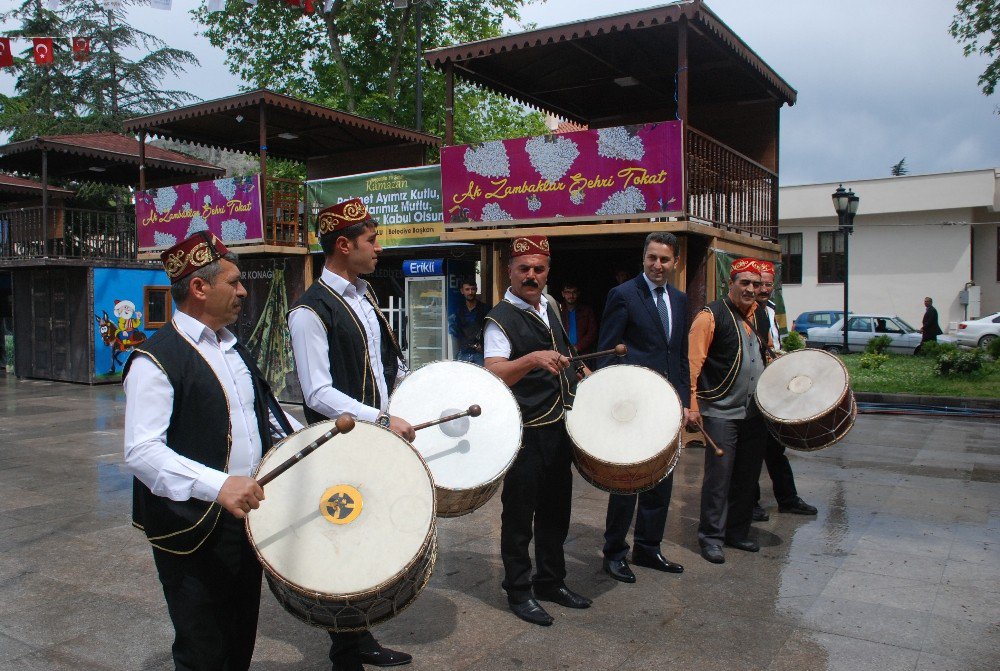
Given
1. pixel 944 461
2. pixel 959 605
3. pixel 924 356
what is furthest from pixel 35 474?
pixel 924 356

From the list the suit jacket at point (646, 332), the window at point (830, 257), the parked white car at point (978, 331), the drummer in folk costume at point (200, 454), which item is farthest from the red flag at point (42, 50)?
the window at point (830, 257)

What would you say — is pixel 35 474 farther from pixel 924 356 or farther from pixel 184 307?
pixel 924 356

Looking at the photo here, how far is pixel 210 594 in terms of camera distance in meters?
2.52

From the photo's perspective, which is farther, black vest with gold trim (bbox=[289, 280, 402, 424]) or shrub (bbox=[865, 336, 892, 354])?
shrub (bbox=[865, 336, 892, 354])

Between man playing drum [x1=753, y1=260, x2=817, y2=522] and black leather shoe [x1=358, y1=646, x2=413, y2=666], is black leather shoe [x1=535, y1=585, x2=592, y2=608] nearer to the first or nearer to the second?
black leather shoe [x1=358, y1=646, x2=413, y2=666]

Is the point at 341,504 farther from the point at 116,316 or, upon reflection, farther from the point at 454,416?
the point at 116,316

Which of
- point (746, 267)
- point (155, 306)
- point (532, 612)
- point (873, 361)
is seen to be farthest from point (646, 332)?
point (155, 306)

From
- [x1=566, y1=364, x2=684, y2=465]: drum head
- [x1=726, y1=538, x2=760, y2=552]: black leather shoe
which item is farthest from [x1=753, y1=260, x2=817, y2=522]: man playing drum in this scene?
[x1=566, y1=364, x2=684, y2=465]: drum head

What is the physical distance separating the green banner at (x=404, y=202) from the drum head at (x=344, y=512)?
921 centimetres

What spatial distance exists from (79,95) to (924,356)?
27.0 m

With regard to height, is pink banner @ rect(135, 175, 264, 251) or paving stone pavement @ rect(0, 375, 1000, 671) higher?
pink banner @ rect(135, 175, 264, 251)

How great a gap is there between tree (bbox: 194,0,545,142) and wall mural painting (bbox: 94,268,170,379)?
10147 millimetres

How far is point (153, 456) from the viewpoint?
2.31 metres

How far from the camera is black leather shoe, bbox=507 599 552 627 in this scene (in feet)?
13.0
